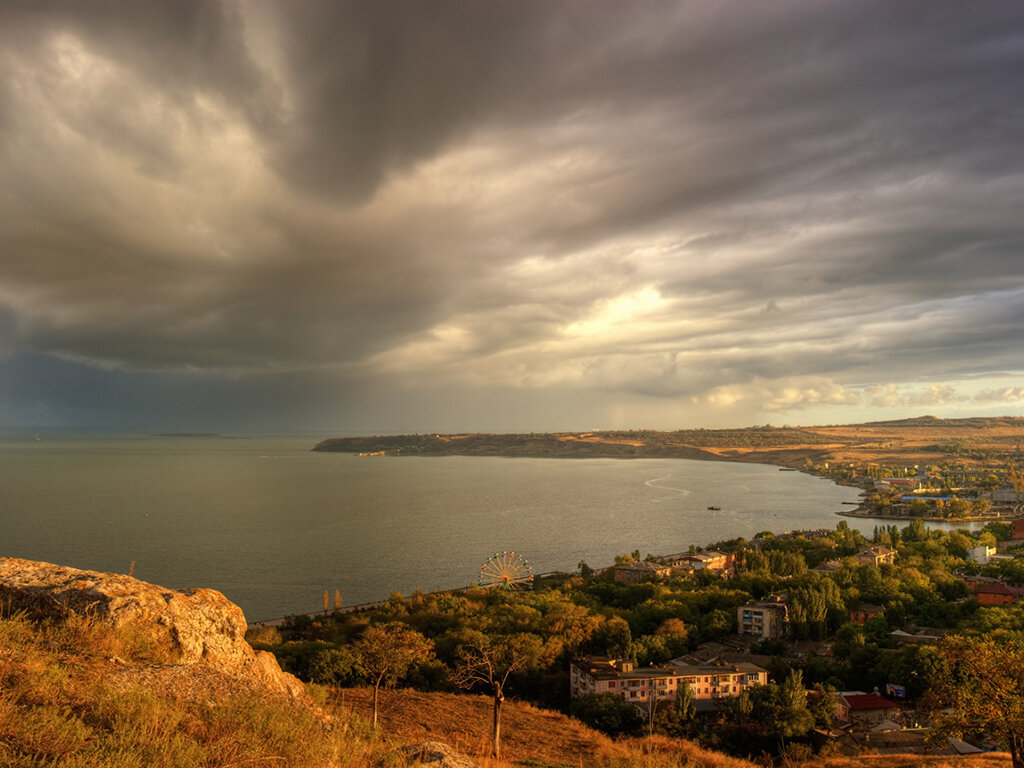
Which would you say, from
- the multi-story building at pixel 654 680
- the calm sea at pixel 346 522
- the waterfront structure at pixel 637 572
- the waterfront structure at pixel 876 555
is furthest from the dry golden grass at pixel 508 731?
the waterfront structure at pixel 876 555

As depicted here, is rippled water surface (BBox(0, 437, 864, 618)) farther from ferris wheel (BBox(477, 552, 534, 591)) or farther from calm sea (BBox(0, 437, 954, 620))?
ferris wheel (BBox(477, 552, 534, 591))

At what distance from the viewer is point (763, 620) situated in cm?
2478

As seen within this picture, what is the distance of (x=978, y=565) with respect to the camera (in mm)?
36562

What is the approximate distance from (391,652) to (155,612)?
1079 centimetres

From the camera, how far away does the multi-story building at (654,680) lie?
52.8 feet

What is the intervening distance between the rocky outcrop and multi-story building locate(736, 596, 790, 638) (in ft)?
77.2

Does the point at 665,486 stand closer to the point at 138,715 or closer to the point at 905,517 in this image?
the point at 905,517

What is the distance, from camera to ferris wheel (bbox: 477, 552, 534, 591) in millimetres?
32938

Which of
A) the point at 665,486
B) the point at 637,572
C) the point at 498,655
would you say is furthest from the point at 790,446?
the point at 498,655

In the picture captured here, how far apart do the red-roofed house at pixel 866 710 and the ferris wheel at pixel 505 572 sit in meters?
16.7

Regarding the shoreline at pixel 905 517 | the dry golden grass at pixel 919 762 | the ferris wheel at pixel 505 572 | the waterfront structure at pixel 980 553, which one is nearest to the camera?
the dry golden grass at pixel 919 762

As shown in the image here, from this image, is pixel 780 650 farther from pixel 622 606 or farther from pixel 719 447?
pixel 719 447

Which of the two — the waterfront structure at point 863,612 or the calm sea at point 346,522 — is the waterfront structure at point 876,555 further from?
the calm sea at point 346,522

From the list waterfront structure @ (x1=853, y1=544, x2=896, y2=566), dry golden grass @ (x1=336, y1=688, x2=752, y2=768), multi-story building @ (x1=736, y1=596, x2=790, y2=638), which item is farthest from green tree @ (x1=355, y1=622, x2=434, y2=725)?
waterfront structure @ (x1=853, y1=544, x2=896, y2=566)
